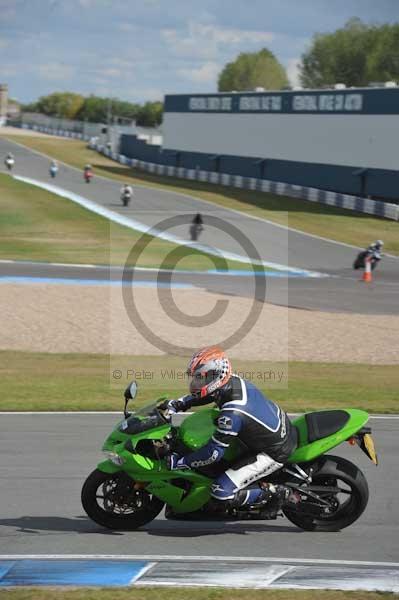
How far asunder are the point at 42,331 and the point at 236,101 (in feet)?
205

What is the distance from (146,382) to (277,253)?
1069 inches

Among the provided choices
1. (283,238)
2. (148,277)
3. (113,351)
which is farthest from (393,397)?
(283,238)

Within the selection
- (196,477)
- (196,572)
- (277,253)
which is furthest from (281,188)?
(196,572)

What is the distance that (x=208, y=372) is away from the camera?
8305mm

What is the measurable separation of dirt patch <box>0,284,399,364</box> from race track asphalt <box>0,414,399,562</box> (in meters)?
9.19

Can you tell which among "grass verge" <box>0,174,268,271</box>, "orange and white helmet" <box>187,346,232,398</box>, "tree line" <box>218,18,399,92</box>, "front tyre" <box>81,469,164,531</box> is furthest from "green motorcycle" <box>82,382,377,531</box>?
"tree line" <box>218,18,399,92</box>

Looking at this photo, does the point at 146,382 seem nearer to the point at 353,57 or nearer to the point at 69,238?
the point at 69,238

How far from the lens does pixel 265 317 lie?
83.7ft

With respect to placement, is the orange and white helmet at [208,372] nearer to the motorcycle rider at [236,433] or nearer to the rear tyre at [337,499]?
the motorcycle rider at [236,433]

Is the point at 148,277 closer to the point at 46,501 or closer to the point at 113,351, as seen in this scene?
the point at 113,351

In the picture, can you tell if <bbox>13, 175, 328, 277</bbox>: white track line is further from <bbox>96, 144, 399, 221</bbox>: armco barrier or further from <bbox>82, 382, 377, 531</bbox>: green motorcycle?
<bbox>82, 382, 377, 531</bbox>: green motorcycle

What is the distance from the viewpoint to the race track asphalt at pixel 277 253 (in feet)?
100

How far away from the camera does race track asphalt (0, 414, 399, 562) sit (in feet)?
26.8

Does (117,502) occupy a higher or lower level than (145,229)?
higher
